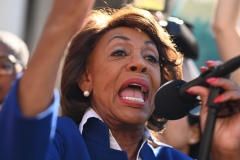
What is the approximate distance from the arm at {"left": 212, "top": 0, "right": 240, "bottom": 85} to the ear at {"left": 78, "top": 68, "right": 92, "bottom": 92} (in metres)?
0.71

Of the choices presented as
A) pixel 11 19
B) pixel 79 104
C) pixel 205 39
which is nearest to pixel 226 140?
pixel 79 104

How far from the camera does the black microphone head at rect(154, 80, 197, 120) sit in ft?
8.91

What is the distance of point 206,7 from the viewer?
736cm

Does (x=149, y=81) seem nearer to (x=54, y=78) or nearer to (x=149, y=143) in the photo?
(x=149, y=143)

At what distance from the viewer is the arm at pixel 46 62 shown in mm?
2314

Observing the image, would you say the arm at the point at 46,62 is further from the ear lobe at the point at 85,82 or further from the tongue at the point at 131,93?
the ear lobe at the point at 85,82

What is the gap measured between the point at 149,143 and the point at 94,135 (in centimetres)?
41

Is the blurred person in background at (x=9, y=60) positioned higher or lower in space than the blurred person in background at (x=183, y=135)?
higher

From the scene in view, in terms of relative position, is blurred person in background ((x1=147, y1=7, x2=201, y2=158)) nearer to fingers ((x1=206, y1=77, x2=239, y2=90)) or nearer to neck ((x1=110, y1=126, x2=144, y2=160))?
neck ((x1=110, y1=126, x2=144, y2=160))

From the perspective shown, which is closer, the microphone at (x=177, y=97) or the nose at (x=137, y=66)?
the microphone at (x=177, y=97)

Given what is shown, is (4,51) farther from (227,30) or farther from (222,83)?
(222,83)

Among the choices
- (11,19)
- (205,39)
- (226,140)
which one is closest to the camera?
(226,140)

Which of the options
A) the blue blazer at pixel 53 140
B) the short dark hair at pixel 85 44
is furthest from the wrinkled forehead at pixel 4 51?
the blue blazer at pixel 53 140

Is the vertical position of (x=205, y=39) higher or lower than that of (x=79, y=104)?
lower
